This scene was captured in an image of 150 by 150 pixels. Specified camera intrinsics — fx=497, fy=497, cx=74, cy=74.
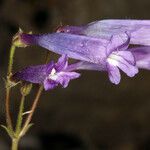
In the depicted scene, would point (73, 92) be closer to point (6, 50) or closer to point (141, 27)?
point (6, 50)

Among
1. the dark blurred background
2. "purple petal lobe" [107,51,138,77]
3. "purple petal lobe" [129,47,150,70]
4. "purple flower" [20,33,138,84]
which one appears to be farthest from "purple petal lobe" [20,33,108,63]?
the dark blurred background

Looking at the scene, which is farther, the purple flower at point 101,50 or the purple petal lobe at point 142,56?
the purple petal lobe at point 142,56

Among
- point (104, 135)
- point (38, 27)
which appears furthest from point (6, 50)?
point (104, 135)

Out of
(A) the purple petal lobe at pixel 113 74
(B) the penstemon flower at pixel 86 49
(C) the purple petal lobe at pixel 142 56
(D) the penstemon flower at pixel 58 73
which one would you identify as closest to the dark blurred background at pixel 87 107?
(C) the purple petal lobe at pixel 142 56

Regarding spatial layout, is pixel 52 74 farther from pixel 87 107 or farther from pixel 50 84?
pixel 87 107

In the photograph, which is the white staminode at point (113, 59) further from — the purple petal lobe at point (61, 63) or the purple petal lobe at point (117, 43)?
the purple petal lobe at point (61, 63)

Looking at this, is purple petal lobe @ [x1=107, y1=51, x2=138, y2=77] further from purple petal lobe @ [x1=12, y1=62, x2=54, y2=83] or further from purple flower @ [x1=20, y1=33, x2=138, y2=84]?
purple petal lobe @ [x1=12, y1=62, x2=54, y2=83]

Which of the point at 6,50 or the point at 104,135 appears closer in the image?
the point at 104,135

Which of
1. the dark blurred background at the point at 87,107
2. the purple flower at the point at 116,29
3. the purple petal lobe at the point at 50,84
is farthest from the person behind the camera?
the dark blurred background at the point at 87,107
